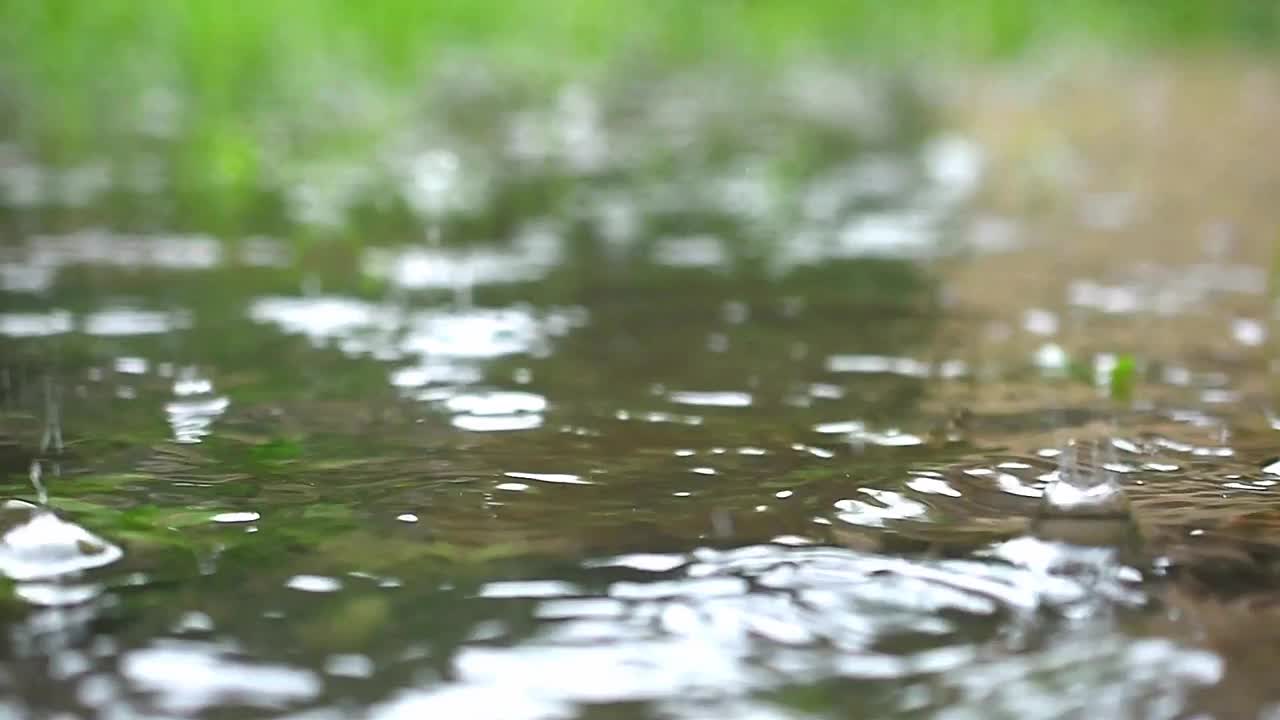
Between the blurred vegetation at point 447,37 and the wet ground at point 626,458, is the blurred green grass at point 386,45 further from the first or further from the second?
the wet ground at point 626,458

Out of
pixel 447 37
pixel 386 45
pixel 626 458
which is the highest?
pixel 447 37

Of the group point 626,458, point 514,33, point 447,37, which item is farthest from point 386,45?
point 626,458

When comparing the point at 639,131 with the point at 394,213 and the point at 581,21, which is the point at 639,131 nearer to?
the point at 394,213

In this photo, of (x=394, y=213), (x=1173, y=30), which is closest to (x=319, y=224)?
(x=394, y=213)

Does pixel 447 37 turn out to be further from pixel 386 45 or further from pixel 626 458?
pixel 626 458

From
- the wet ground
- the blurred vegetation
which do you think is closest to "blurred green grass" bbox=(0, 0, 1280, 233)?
the blurred vegetation

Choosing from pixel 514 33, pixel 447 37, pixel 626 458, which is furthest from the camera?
pixel 514 33

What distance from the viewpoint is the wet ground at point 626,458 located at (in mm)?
1522

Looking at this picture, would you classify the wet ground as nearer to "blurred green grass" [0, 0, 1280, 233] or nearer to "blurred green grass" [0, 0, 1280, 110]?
"blurred green grass" [0, 0, 1280, 233]

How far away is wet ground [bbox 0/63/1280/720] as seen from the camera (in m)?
1.52

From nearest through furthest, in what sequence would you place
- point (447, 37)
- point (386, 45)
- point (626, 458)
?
1. point (626, 458)
2. point (386, 45)
3. point (447, 37)

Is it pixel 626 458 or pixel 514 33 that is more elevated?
pixel 514 33

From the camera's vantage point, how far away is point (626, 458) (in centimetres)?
233

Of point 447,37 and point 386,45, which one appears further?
point 447,37
